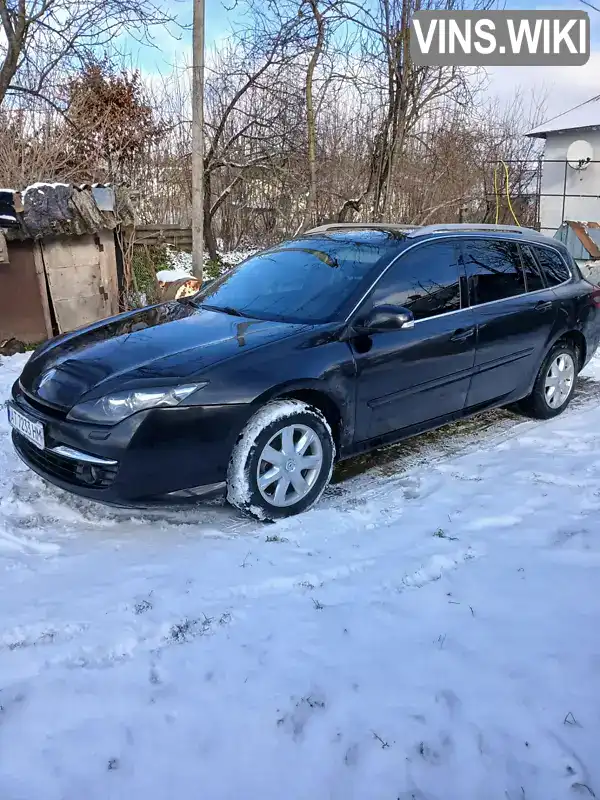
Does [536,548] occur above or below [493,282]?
below

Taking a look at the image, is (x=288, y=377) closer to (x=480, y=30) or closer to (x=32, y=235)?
(x=32, y=235)

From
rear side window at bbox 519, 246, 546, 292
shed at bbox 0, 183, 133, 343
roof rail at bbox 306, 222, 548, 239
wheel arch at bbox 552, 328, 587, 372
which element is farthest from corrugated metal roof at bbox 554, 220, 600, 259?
shed at bbox 0, 183, 133, 343

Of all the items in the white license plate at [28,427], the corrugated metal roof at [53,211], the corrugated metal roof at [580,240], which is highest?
the corrugated metal roof at [53,211]

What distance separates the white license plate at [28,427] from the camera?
333cm

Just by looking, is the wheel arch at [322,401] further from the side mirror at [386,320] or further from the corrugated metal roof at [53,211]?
the corrugated metal roof at [53,211]

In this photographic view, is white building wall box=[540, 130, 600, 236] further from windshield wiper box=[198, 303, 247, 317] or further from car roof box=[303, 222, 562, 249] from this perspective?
windshield wiper box=[198, 303, 247, 317]

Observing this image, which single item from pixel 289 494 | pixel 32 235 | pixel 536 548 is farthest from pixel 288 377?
pixel 32 235

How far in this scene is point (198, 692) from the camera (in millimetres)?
2240

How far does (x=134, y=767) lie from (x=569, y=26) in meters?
12.3

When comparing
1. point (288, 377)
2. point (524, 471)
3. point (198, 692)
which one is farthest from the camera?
point (524, 471)

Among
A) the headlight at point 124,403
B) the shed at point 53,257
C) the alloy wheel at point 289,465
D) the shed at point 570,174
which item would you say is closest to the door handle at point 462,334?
the alloy wheel at point 289,465

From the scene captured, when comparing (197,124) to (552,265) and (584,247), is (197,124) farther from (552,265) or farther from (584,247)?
(584,247)

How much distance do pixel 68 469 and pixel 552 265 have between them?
3993mm

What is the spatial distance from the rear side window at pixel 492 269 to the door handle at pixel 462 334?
23cm
